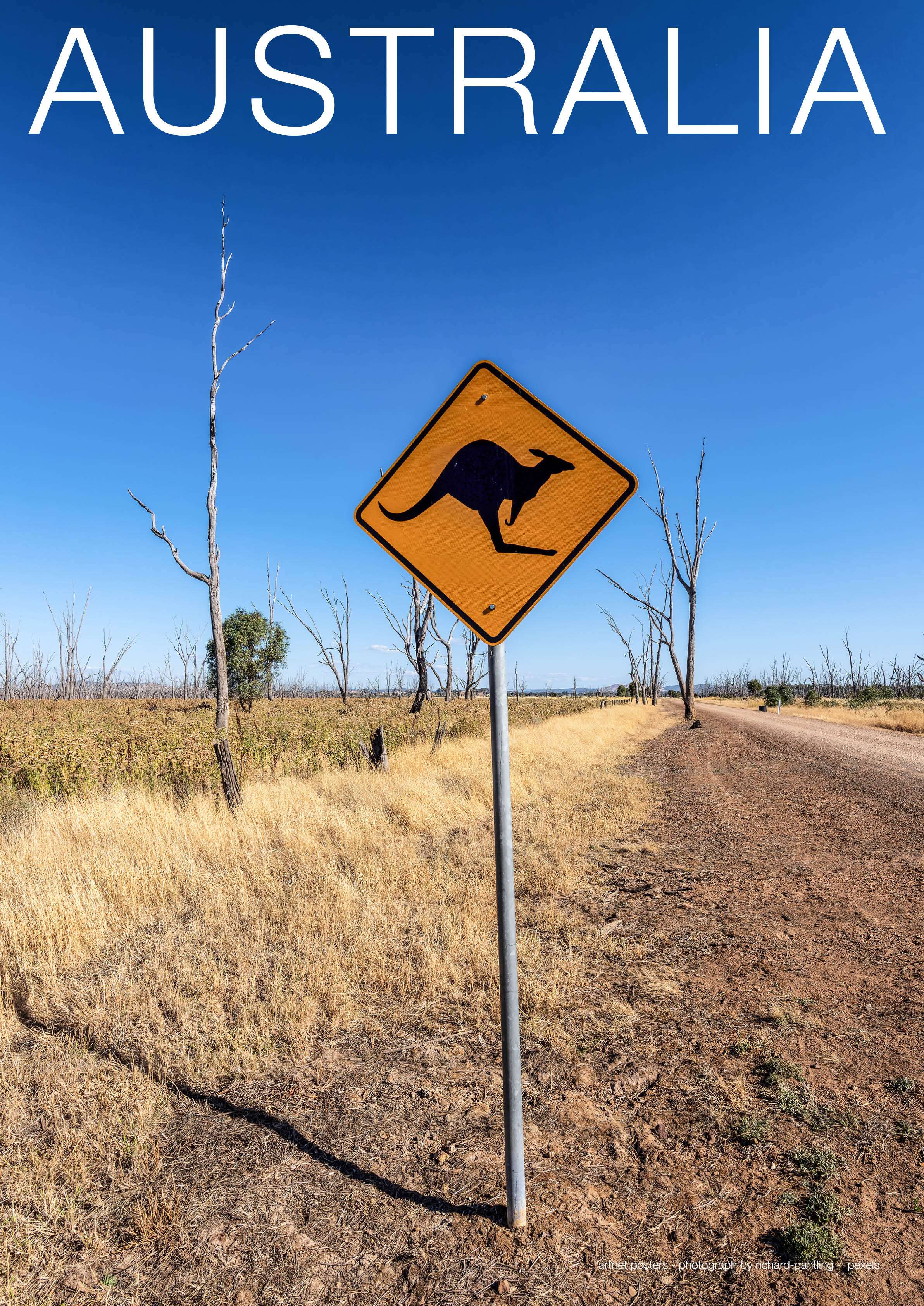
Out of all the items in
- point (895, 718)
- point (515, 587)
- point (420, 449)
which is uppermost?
point (420, 449)

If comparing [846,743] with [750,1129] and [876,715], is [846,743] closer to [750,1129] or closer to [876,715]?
[876,715]

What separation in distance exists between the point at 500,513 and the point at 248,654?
38956 millimetres

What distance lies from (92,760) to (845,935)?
10.4 m

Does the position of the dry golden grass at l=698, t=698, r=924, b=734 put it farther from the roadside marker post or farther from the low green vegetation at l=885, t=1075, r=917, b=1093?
the roadside marker post

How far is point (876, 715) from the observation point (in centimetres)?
2831

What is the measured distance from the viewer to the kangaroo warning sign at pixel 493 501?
2107 mm

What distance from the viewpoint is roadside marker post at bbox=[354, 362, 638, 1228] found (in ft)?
6.78

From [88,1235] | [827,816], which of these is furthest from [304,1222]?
[827,816]

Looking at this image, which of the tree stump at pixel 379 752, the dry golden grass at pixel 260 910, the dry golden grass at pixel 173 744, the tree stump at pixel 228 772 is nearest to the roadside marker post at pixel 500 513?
the dry golden grass at pixel 260 910

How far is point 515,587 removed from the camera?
83.5 inches

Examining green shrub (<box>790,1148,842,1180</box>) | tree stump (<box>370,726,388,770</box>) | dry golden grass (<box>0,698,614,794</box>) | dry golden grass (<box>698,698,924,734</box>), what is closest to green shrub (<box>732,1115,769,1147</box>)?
green shrub (<box>790,1148,842,1180</box>)

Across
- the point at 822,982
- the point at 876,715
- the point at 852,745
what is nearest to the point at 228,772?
the point at 822,982

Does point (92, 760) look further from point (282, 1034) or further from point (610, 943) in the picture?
point (610, 943)

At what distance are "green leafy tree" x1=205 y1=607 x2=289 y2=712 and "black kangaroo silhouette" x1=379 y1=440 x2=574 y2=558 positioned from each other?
3592 centimetres
